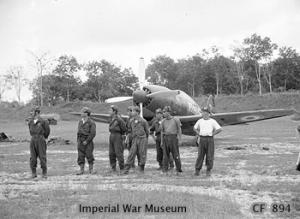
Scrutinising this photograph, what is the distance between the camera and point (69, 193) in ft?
26.3

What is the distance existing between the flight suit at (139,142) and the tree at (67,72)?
225 feet

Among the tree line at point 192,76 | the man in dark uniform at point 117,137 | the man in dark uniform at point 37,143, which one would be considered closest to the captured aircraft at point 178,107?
the man in dark uniform at point 117,137

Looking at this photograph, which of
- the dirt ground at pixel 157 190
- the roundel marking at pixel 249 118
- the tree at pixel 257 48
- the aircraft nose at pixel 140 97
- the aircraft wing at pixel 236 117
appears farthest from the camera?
the tree at pixel 257 48

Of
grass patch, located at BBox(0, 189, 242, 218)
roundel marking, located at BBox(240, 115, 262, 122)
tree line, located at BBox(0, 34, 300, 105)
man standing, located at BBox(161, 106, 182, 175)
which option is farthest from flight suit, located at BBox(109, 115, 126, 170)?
tree line, located at BBox(0, 34, 300, 105)

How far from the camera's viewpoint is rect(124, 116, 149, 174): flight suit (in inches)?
438

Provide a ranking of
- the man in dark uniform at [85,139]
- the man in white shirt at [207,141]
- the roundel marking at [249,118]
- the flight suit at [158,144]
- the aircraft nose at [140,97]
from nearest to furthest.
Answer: the man in white shirt at [207,141]
the man in dark uniform at [85,139]
the flight suit at [158,144]
the aircraft nose at [140,97]
the roundel marking at [249,118]

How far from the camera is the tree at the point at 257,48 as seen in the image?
228ft

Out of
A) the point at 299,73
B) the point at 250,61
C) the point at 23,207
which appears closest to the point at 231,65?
the point at 250,61

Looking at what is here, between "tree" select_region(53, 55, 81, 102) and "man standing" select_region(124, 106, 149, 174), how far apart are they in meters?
68.5

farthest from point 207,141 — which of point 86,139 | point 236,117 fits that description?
point 236,117

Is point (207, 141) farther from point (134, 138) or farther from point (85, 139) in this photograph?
point (85, 139)

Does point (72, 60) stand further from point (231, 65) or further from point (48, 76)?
point (231, 65)

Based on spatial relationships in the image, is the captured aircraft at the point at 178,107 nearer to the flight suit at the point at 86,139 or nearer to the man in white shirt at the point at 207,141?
the flight suit at the point at 86,139

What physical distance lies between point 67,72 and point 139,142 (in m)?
71.3
